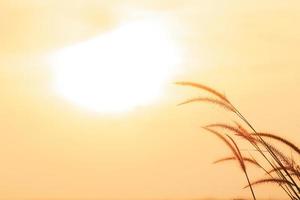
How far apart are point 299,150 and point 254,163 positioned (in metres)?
0.06

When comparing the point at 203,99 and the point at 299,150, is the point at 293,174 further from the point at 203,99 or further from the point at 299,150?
the point at 203,99

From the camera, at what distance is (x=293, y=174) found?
0.56 meters

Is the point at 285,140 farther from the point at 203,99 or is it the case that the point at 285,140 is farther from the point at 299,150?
the point at 203,99

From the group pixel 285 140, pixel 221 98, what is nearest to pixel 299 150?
pixel 285 140

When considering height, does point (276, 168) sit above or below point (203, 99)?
below

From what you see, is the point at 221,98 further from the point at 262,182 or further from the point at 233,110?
the point at 262,182

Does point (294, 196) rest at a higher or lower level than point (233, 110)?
lower

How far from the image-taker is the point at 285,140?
531 mm

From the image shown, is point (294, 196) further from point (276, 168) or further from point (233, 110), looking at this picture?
point (233, 110)

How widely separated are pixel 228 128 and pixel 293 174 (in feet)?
0.35

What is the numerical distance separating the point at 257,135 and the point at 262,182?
0.07m

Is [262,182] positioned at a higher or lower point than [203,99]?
lower

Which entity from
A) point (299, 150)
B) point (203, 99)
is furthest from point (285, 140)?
point (203, 99)

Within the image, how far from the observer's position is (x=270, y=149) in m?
0.54
